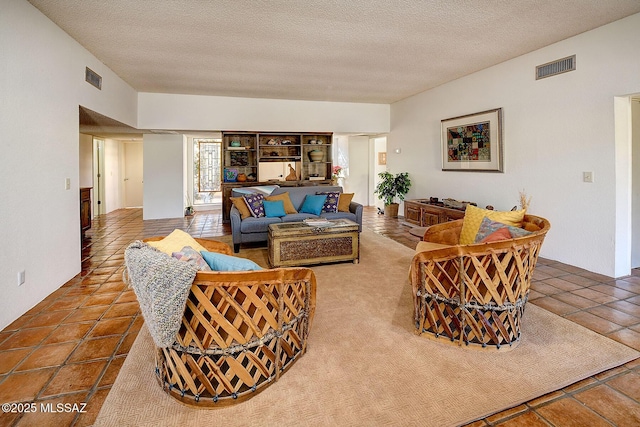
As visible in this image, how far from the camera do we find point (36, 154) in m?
2.99

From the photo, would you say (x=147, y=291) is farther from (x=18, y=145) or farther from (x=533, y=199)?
(x=533, y=199)

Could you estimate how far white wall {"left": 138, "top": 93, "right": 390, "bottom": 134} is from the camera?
6746mm

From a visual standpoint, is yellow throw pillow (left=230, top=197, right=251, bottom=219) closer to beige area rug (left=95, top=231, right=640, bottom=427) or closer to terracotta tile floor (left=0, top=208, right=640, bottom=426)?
terracotta tile floor (left=0, top=208, right=640, bottom=426)

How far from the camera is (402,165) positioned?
7.64m

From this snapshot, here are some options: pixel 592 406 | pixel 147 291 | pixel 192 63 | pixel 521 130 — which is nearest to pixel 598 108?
pixel 521 130

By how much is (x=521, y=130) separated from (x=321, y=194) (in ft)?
9.98

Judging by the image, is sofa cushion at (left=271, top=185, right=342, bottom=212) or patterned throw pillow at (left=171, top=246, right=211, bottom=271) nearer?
patterned throw pillow at (left=171, top=246, right=211, bottom=271)

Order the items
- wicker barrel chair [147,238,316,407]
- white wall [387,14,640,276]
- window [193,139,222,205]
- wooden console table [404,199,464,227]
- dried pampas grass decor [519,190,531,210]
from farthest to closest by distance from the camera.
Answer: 1. window [193,139,222,205]
2. wooden console table [404,199,464,227]
3. dried pampas grass decor [519,190,531,210]
4. white wall [387,14,640,276]
5. wicker barrel chair [147,238,316,407]

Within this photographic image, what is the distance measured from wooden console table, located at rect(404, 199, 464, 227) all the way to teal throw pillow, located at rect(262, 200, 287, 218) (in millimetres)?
2655

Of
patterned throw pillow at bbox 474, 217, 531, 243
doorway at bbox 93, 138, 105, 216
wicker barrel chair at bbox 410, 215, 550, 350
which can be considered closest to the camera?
wicker barrel chair at bbox 410, 215, 550, 350

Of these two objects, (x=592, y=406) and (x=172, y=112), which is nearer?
(x=592, y=406)

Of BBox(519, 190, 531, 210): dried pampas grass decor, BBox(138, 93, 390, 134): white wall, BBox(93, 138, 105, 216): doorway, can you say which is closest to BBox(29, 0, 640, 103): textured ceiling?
BBox(138, 93, 390, 134): white wall

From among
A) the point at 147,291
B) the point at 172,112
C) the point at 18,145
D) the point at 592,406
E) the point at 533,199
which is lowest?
the point at 592,406

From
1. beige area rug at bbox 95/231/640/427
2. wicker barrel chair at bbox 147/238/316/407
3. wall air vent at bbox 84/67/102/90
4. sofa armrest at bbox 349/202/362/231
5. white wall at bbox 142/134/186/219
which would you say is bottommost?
beige area rug at bbox 95/231/640/427
